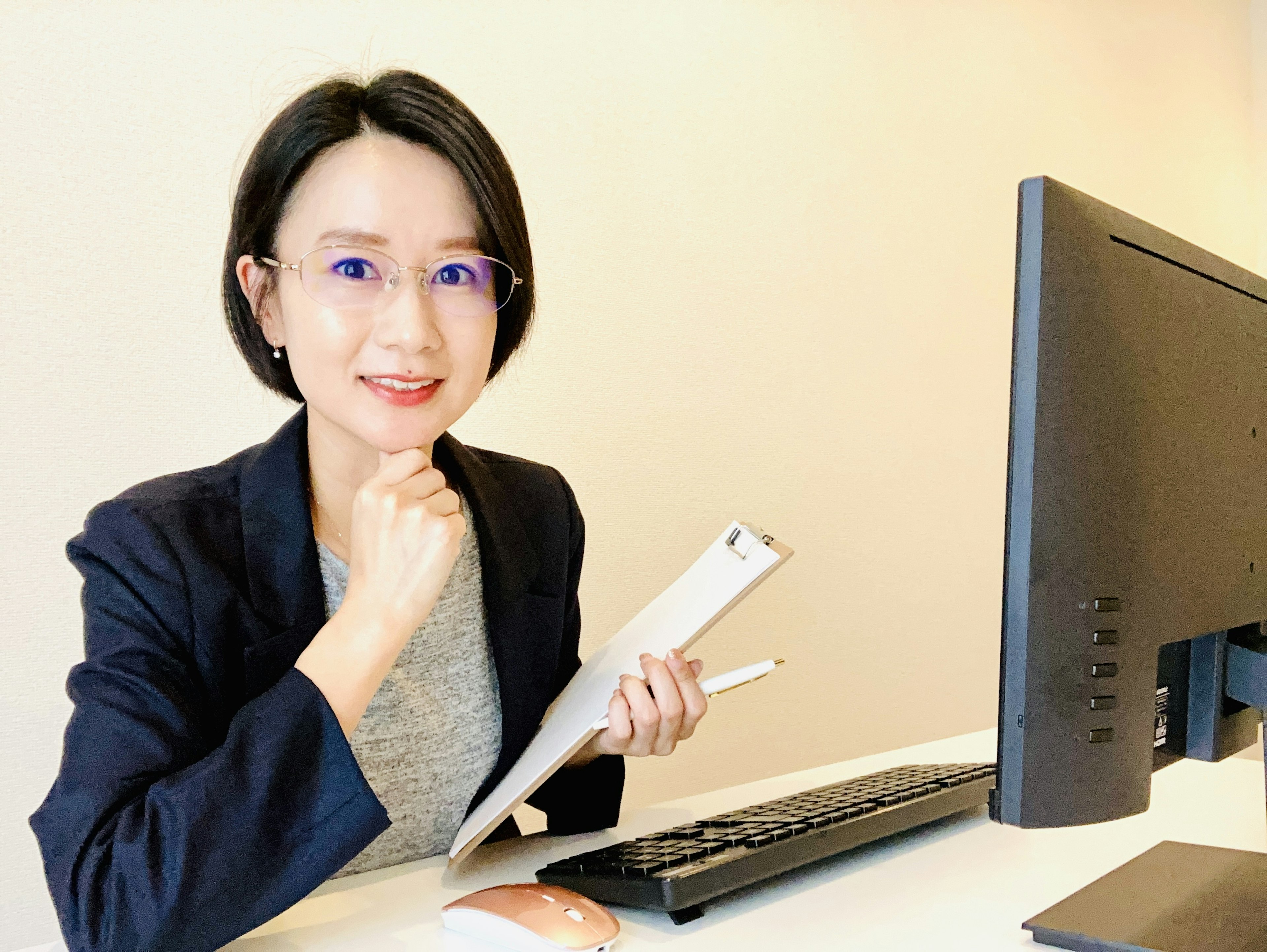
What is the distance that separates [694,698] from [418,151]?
1.89 feet

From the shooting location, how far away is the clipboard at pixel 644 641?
801 millimetres

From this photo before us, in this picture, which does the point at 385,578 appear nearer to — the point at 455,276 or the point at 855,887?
the point at 455,276

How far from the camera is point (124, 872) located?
667mm

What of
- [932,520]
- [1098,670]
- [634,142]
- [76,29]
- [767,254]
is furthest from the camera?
[932,520]

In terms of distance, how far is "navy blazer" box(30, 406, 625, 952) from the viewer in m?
0.67

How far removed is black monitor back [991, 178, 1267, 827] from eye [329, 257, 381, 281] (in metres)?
0.57

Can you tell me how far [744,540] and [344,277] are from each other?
433mm

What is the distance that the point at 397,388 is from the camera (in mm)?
925

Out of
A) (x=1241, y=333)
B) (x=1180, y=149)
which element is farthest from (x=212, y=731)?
(x=1180, y=149)

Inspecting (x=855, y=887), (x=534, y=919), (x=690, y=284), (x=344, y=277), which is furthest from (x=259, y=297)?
(x=690, y=284)

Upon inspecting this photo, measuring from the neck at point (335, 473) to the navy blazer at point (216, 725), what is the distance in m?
0.02

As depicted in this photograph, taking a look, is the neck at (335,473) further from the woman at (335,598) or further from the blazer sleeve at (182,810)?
the blazer sleeve at (182,810)

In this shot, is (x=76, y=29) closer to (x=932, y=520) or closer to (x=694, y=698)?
(x=694, y=698)

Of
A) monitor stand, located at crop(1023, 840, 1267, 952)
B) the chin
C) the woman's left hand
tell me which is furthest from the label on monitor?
the chin
